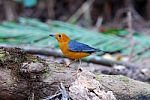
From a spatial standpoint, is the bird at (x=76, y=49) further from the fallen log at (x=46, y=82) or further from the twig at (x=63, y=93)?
the twig at (x=63, y=93)

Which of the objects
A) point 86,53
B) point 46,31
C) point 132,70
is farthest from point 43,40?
point 86,53

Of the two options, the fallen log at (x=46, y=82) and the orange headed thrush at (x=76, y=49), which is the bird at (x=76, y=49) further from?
the fallen log at (x=46, y=82)

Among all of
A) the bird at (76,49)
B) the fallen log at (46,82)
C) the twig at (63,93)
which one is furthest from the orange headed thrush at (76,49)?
the twig at (63,93)

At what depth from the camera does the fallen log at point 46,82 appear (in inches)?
80.4

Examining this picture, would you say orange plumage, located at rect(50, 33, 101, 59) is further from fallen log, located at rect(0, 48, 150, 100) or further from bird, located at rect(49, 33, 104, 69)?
fallen log, located at rect(0, 48, 150, 100)

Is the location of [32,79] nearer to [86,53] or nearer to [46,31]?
[86,53]

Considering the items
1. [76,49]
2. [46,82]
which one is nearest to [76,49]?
[76,49]

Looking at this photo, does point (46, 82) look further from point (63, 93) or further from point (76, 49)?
point (76, 49)

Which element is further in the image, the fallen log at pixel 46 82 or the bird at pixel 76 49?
the bird at pixel 76 49

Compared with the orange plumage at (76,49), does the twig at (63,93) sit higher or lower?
lower

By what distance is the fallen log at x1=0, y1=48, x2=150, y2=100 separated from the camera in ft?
6.70

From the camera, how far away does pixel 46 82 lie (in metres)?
2.08

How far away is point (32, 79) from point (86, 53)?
487 mm

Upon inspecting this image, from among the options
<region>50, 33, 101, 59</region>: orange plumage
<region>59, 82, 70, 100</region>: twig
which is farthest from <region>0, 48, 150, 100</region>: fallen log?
<region>50, 33, 101, 59</region>: orange plumage
